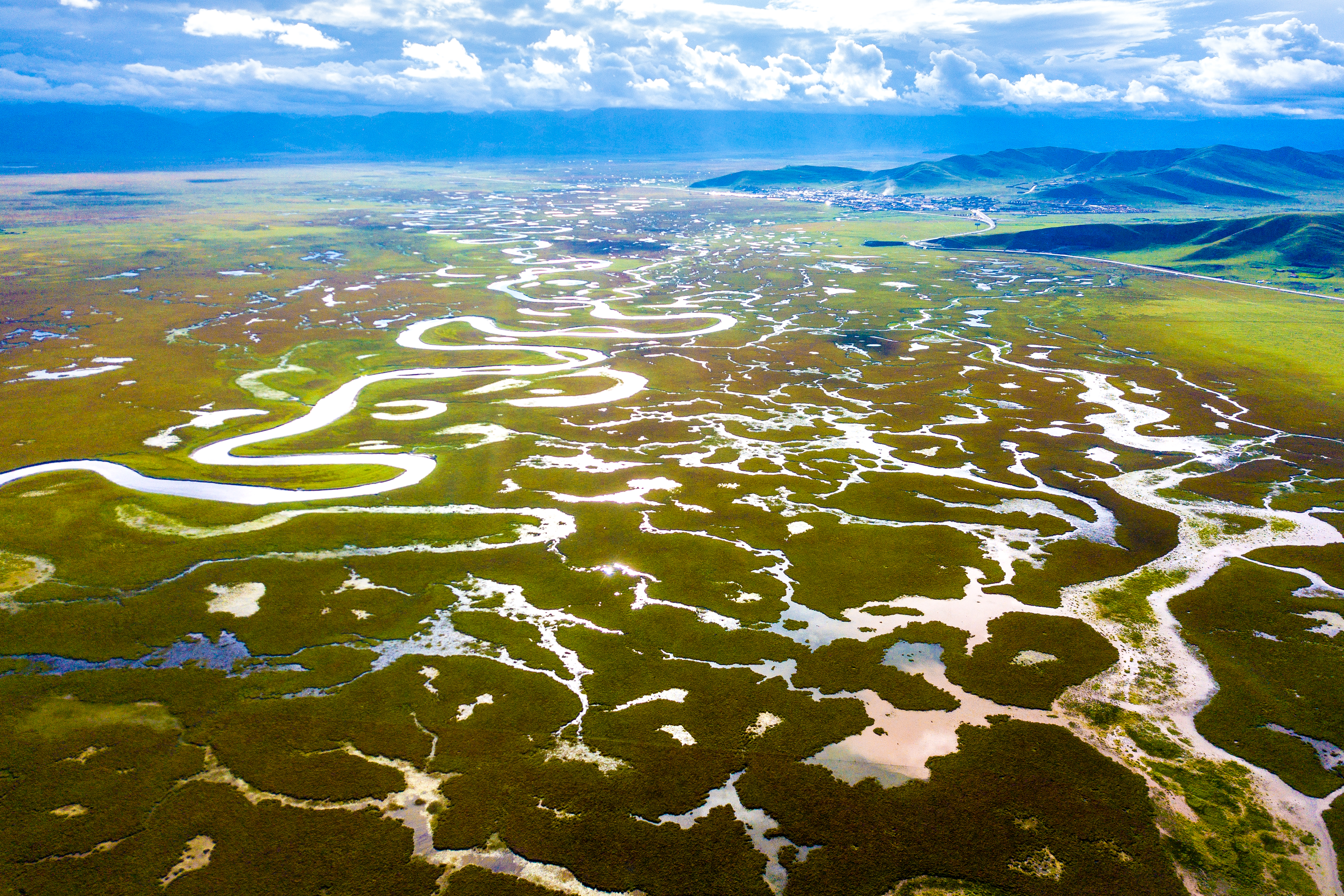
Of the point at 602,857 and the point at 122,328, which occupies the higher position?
the point at 122,328

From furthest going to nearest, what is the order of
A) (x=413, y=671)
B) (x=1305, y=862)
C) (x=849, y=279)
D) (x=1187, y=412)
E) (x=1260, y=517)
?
(x=849, y=279), (x=1187, y=412), (x=1260, y=517), (x=413, y=671), (x=1305, y=862)

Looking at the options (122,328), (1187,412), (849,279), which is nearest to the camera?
(1187,412)

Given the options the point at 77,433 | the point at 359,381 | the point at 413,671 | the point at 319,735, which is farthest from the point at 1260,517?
the point at 77,433

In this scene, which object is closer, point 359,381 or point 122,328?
point 359,381

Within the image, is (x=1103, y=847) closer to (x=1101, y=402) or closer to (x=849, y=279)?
(x=1101, y=402)

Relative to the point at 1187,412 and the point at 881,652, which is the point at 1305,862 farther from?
the point at 1187,412

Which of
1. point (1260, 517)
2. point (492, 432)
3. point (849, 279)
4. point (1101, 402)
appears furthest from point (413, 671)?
point (849, 279)
